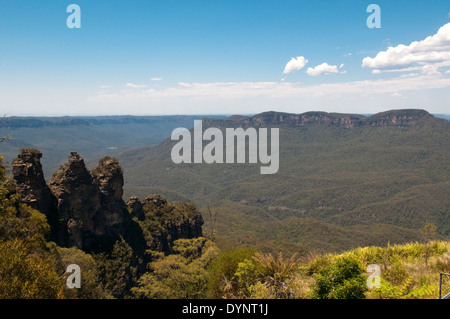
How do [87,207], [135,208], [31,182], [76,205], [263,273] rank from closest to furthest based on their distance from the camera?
[263,273] → [31,182] → [76,205] → [87,207] → [135,208]

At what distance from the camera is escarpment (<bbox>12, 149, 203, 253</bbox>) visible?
31375 mm

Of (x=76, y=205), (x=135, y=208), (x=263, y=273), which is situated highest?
(x=263, y=273)

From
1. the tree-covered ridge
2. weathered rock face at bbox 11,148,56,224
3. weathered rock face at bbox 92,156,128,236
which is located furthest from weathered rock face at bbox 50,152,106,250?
the tree-covered ridge

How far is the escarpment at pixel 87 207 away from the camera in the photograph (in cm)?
3138

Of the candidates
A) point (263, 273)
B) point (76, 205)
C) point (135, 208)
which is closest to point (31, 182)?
point (76, 205)

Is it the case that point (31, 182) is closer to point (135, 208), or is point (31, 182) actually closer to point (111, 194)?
point (111, 194)

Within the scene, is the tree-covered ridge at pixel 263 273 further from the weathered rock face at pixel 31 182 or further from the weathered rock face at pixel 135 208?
the weathered rock face at pixel 135 208

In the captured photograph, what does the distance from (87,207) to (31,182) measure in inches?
330

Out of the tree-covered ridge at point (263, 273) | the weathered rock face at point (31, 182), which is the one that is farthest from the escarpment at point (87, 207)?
the tree-covered ridge at point (263, 273)

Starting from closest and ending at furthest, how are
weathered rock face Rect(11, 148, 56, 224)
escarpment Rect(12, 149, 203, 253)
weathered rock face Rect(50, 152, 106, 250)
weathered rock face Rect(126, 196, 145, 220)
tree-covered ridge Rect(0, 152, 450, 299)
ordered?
tree-covered ridge Rect(0, 152, 450, 299), weathered rock face Rect(11, 148, 56, 224), escarpment Rect(12, 149, 203, 253), weathered rock face Rect(50, 152, 106, 250), weathered rock face Rect(126, 196, 145, 220)

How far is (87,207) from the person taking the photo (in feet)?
122

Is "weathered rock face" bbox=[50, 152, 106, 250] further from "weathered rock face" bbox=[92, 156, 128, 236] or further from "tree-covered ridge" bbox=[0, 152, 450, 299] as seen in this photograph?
"tree-covered ridge" bbox=[0, 152, 450, 299]
